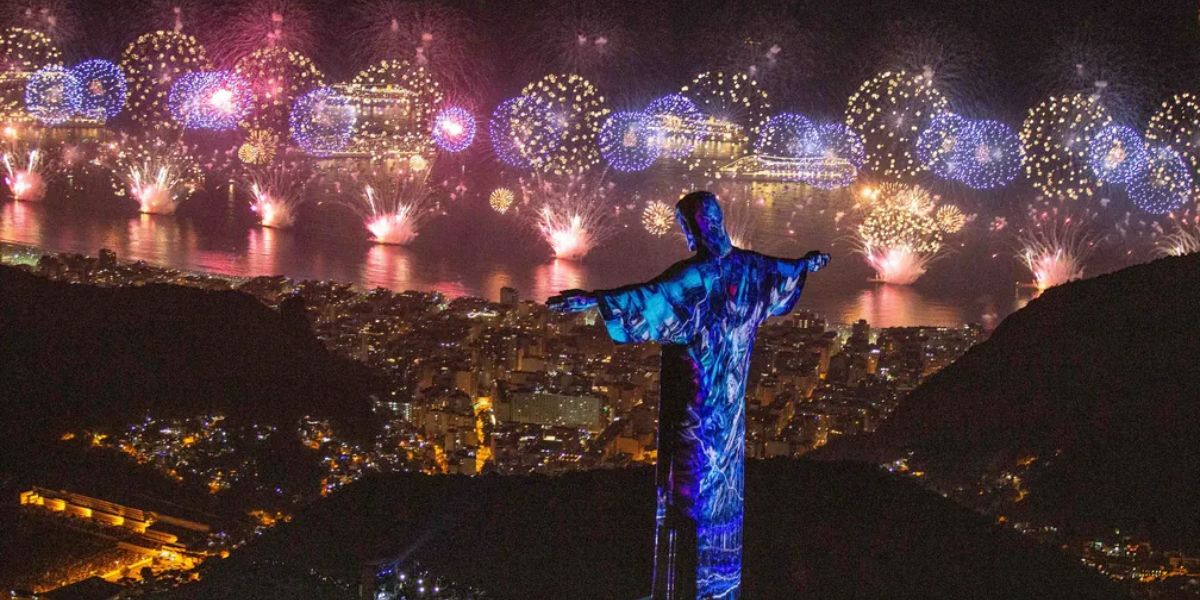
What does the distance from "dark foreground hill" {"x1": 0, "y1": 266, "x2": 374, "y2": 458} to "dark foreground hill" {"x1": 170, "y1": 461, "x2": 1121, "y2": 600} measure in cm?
245

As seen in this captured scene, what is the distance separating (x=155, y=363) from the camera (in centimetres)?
1079

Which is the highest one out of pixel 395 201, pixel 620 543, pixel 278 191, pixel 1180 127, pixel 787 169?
pixel 1180 127

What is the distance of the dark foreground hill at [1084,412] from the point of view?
771cm

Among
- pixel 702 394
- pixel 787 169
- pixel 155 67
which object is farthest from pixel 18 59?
pixel 702 394

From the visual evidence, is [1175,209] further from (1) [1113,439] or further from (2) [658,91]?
(1) [1113,439]

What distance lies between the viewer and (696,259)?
422cm

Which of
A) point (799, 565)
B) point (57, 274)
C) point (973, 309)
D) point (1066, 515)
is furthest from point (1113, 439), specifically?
point (57, 274)

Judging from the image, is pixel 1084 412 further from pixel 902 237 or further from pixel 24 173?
pixel 24 173

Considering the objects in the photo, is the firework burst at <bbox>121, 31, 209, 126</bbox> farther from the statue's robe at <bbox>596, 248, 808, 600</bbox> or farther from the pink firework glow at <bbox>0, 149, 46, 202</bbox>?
the statue's robe at <bbox>596, 248, 808, 600</bbox>

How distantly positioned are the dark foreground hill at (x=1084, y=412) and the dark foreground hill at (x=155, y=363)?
455cm

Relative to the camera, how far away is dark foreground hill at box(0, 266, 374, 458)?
9.59 metres

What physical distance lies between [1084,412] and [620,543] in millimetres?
3954

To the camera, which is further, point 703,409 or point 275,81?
point 275,81

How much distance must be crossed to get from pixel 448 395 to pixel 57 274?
7.24m
